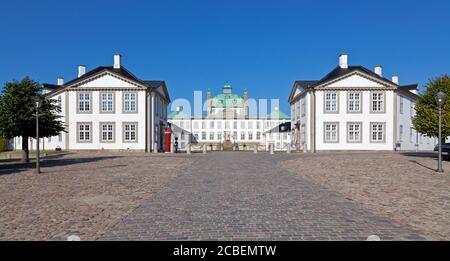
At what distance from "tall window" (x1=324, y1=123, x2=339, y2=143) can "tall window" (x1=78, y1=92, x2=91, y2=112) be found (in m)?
27.3

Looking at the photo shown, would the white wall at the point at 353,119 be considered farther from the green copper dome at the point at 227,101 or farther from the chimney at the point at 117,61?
the green copper dome at the point at 227,101

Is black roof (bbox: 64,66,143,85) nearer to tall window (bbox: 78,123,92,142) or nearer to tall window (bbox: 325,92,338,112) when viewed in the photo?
tall window (bbox: 78,123,92,142)

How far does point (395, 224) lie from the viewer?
5.74 metres

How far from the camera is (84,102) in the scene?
122 feet

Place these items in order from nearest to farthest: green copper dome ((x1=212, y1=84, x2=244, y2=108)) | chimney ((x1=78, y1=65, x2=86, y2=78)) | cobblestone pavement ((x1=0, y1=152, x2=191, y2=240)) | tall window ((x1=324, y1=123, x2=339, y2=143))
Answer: cobblestone pavement ((x1=0, y1=152, x2=191, y2=240)) < tall window ((x1=324, y1=123, x2=339, y2=143)) < chimney ((x1=78, y1=65, x2=86, y2=78)) < green copper dome ((x1=212, y1=84, x2=244, y2=108))

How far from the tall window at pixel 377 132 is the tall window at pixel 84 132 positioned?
32.4 meters

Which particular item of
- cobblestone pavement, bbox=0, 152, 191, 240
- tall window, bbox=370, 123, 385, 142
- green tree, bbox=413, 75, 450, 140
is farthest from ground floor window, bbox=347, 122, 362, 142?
cobblestone pavement, bbox=0, 152, 191, 240

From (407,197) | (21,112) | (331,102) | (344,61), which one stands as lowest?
(407,197)

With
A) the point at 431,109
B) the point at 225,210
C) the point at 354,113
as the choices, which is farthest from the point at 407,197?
the point at 354,113

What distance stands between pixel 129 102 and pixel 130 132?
345 centimetres

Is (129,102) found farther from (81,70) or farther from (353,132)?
(353,132)

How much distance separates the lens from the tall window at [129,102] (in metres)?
37.0

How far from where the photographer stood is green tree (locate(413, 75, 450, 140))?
759 inches
